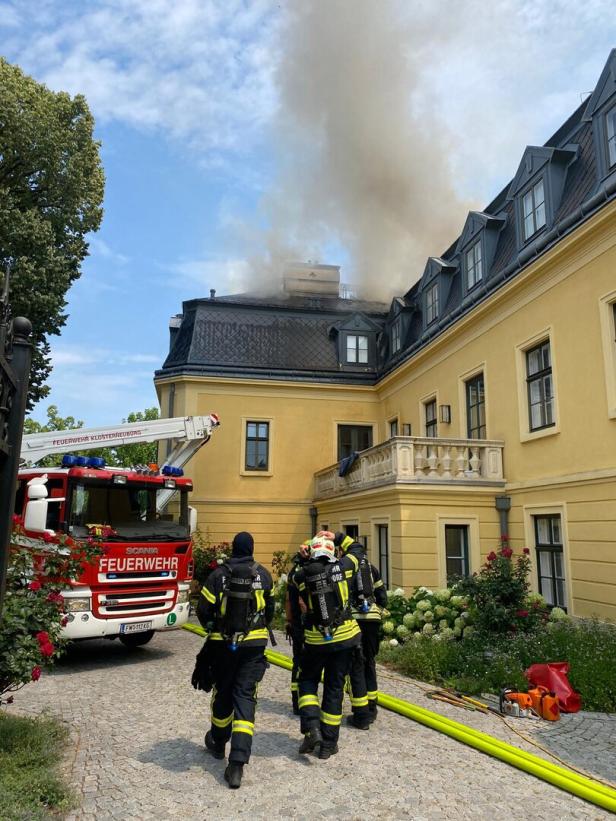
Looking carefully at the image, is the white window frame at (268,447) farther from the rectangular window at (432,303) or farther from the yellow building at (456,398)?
the rectangular window at (432,303)

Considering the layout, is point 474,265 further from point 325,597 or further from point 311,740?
point 311,740

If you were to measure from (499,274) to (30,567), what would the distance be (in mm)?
10840

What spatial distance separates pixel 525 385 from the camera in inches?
475

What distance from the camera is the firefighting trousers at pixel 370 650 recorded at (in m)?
5.99

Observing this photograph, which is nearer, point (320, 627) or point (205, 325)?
point (320, 627)

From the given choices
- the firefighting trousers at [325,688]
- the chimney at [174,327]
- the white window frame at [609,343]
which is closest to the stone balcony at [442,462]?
the white window frame at [609,343]

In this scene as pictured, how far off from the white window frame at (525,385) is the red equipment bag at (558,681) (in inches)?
197

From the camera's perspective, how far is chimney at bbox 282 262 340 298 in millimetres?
25469

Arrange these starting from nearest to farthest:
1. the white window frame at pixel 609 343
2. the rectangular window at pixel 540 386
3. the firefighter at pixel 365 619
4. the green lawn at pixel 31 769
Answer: the green lawn at pixel 31 769, the firefighter at pixel 365 619, the white window frame at pixel 609 343, the rectangular window at pixel 540 386

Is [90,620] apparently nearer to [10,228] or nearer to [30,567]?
[30,567]

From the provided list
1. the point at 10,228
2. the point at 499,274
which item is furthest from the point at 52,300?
the point at 499,274

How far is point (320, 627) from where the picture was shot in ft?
16.8

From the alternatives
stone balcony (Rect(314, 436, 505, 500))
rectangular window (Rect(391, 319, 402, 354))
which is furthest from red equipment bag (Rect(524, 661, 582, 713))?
rectangular window (Rect(391, 319, 402, 354))

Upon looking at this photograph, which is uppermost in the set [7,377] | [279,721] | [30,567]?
[7,377]
